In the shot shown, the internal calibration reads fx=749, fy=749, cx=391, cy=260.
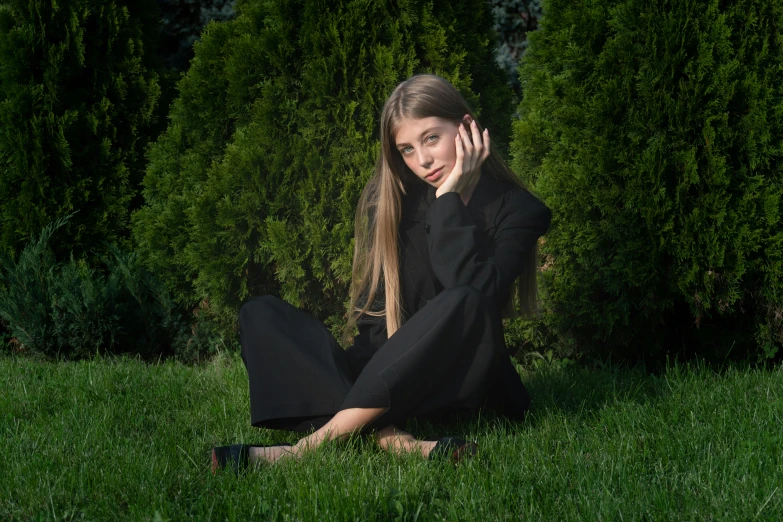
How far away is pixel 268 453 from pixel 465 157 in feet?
4.89

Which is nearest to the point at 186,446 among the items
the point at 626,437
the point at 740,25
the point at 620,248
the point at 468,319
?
the point at 468,319

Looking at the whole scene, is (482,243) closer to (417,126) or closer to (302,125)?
(417,126)

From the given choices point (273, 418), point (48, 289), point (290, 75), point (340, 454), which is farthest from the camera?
point (48, 289)

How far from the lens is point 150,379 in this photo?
14.5ft

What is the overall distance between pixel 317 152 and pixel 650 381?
244 centimetres

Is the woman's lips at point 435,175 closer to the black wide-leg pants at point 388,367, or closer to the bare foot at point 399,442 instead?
the black wide-leg pants at point 388,367

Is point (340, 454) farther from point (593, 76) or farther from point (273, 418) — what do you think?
point (593, 76)

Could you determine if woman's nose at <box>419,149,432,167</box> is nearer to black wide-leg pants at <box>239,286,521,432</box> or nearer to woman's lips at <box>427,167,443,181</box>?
woman's lips at <box>427,167,443,181</box>

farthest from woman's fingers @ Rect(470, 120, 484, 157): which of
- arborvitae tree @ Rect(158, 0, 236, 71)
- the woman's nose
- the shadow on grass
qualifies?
arborvitae tree @ Rect(158, 0, 236, 71)

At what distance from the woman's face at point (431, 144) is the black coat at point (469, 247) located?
7.2 inches

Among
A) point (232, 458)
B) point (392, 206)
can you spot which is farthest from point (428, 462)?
point (392, 206)

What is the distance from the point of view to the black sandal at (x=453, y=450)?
9.02ft

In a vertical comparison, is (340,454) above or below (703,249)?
below

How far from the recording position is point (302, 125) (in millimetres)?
4906
